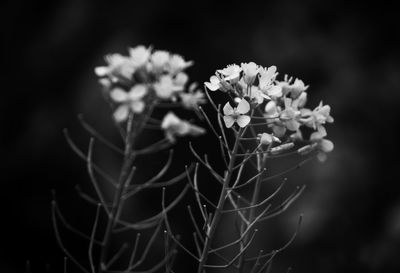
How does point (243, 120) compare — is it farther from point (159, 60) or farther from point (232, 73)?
point (159, 60)

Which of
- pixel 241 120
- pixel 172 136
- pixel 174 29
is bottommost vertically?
pixel 172 136

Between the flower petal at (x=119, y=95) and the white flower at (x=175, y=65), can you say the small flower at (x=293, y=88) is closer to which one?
the white flower at (x=175, y=65)

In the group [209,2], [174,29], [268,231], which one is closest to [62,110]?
[174,29]

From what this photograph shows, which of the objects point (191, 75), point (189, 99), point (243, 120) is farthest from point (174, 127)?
point (191, 75)

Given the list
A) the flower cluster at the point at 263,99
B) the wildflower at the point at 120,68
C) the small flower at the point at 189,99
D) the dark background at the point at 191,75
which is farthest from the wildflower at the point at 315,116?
the dark background at the point at 191,75

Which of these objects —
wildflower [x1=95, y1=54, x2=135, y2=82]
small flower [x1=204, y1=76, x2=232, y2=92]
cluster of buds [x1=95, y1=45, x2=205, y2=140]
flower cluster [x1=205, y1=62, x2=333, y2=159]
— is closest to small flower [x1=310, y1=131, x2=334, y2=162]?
flower cluster [x1=205, y1=62, x2=333, y2=159]

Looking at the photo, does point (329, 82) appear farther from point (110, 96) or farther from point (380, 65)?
point (110, 96)

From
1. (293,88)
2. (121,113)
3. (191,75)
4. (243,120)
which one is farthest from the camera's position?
(191,75)

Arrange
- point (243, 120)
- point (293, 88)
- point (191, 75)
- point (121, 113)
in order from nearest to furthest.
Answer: point (121, 113) < point (243, 120) < point (293, 88) < point (191, 75)
